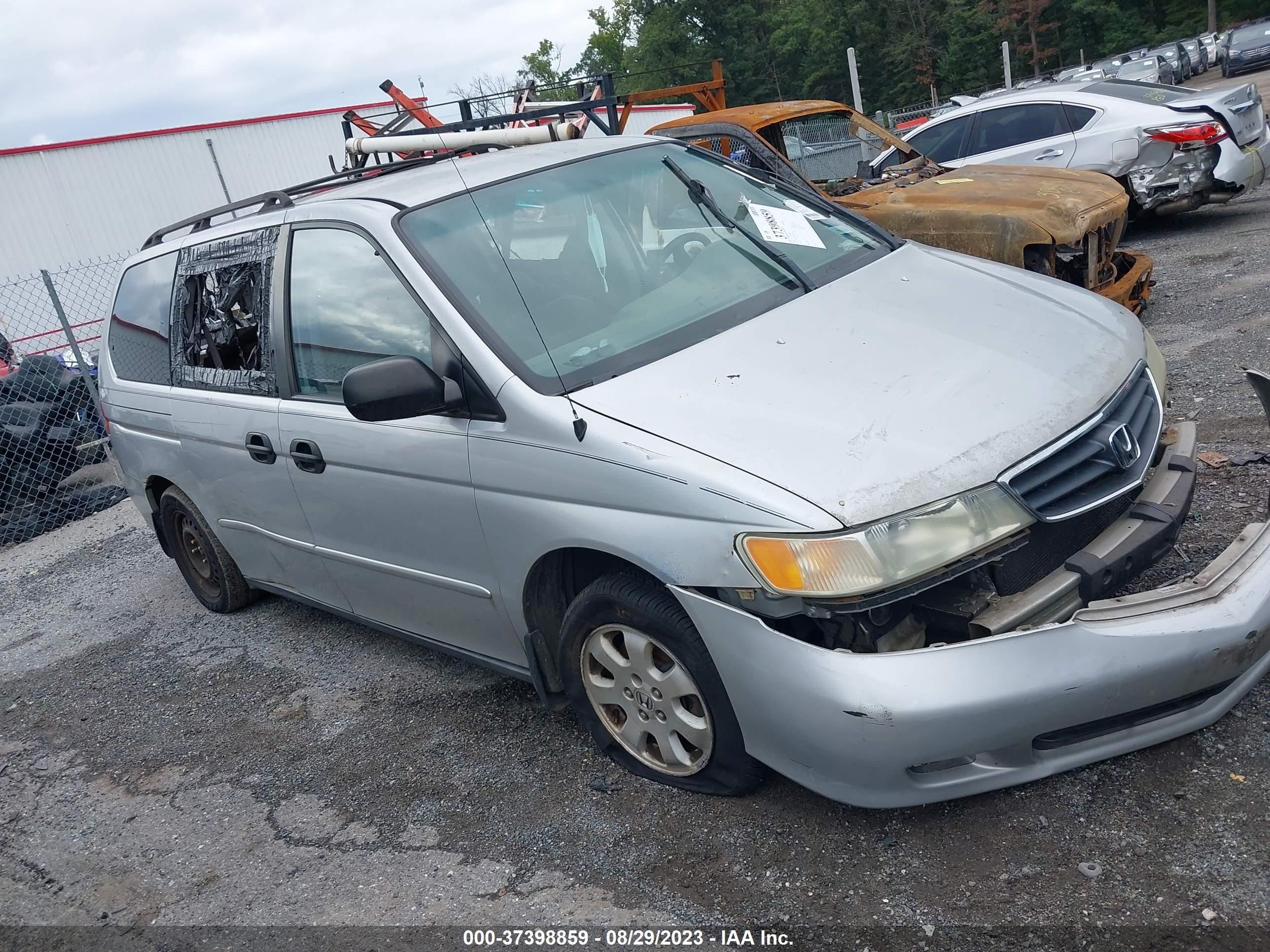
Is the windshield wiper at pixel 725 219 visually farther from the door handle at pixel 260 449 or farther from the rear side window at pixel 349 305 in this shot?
the door handle at pixel 260 449

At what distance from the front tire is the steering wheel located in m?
1.16

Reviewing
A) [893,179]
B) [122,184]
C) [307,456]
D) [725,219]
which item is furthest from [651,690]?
[122,184]

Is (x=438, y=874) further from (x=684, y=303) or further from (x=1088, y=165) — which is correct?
(x=1088, y=165)

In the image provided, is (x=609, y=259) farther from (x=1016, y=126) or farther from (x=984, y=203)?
(x=1016, y=126)

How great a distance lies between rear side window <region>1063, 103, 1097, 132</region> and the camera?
30.0 feet

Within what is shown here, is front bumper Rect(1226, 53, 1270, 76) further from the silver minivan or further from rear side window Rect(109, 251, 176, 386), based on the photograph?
rear side window Rect(109, 251, 176, 386)

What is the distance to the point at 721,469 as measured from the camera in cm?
256

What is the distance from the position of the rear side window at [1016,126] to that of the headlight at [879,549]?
319 inches

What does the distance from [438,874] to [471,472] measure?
1.16 metres

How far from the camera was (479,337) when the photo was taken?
312 centimetres

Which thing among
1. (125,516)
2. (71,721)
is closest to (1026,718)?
(71,721)

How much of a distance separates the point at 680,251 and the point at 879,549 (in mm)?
1570

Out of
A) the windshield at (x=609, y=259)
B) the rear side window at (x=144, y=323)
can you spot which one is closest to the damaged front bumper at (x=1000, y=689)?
the windshield at (x=609, y=259)

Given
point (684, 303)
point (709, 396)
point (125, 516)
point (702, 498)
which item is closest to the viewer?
point (702, 498)
